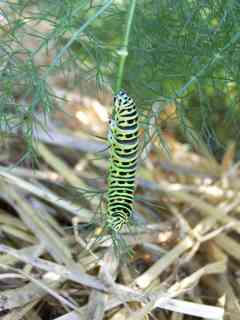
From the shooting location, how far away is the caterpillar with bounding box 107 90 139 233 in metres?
1.97

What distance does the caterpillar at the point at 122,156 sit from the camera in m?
1.97

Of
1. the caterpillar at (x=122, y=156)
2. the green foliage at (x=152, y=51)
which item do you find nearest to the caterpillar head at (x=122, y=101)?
the caterpillar at (x=122, y=156)

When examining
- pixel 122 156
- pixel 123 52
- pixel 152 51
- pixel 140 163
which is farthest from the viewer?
pixel 140 163

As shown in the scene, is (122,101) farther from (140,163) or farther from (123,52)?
(140,163)

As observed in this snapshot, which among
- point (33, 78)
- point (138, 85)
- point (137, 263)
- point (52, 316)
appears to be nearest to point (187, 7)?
point (138, 85)

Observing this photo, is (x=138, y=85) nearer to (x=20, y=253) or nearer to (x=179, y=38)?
(x=179, y=38)

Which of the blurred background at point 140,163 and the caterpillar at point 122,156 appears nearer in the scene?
the caterpillar at point 122,156

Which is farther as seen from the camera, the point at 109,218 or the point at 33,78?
the point at 33,78

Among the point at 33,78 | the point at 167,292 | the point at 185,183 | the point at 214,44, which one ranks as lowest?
the point at 167,292

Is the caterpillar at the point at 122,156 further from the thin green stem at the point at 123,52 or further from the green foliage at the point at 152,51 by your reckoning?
the green foliage at the point at 152,51

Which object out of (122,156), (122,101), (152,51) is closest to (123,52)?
(122,101)

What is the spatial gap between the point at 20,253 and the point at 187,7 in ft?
4.38

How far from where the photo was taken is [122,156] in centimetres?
207

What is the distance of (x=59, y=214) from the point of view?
3.11 meters
